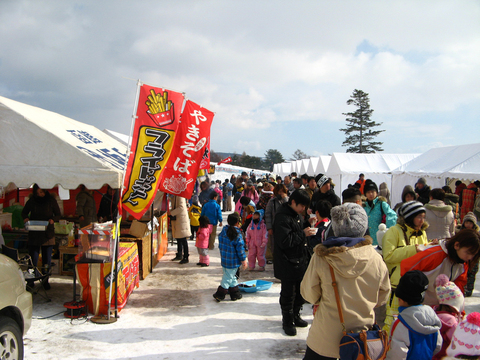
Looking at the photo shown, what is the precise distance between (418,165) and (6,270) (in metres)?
16.9

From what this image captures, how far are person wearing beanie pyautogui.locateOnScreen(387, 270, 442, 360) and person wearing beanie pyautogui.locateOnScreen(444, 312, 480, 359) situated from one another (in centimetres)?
14

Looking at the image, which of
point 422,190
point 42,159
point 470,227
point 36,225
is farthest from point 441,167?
point 36,225

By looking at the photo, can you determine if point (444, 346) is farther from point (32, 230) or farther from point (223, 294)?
point (32, 230)

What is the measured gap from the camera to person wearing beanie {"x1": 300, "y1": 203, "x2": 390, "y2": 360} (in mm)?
2264

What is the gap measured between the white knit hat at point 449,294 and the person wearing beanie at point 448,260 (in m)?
0.13

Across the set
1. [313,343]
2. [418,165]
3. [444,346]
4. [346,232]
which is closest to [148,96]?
[346,232]

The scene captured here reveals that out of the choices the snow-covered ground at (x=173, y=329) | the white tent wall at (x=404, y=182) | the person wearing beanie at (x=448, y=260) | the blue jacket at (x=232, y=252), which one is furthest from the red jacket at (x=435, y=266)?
the white tent wall at (x=404, y=182)

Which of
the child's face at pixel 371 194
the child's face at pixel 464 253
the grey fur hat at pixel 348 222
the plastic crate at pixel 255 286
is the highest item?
the child's face at pixel 371 194

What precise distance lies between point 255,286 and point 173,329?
1.96m

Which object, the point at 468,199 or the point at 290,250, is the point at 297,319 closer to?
the point at 290,250

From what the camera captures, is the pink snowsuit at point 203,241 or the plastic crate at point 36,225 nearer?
the plastic crate at point 36,225

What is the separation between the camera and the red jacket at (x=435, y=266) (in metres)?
2.88

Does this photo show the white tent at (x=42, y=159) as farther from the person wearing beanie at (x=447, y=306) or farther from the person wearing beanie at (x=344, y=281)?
the person wearing beanie at (x=447, y=306)

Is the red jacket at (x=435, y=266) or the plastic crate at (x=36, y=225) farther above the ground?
the plastic crate at (x=36, y=225)
